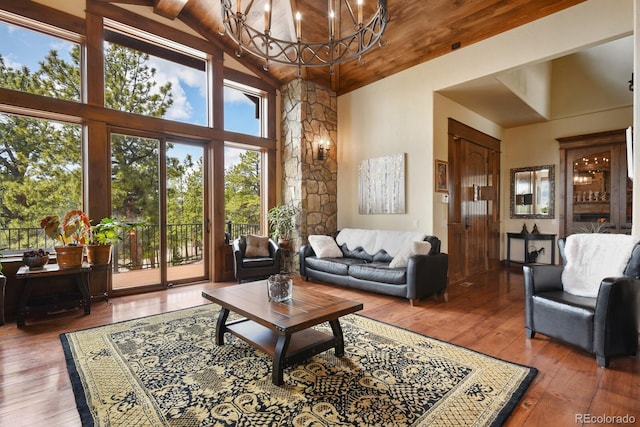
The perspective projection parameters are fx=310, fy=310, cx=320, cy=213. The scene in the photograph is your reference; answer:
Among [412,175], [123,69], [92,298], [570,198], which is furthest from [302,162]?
[570,198]

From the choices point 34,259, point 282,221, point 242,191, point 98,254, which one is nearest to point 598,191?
point 282,221

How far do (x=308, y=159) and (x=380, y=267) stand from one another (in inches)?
102

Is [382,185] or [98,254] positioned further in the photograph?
[382,185]

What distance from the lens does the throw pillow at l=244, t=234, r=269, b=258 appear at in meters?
5.23

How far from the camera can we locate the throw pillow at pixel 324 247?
5234 mm

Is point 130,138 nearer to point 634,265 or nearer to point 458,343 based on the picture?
point 458,343

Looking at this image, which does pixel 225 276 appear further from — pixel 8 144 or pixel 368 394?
pixel 368 394

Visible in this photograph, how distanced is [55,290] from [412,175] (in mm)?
5219

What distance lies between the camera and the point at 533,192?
Answer: 21.5 feet

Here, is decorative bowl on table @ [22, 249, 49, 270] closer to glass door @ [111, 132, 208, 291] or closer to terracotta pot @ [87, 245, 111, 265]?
terracotta pot @ [87, 245, 111, 265]

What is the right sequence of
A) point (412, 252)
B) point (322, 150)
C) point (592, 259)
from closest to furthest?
1. point (592, 259)
2. point (412, 252)
3. point (322, 150)

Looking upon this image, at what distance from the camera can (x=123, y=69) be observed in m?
4.57

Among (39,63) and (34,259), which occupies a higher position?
(39,63)
